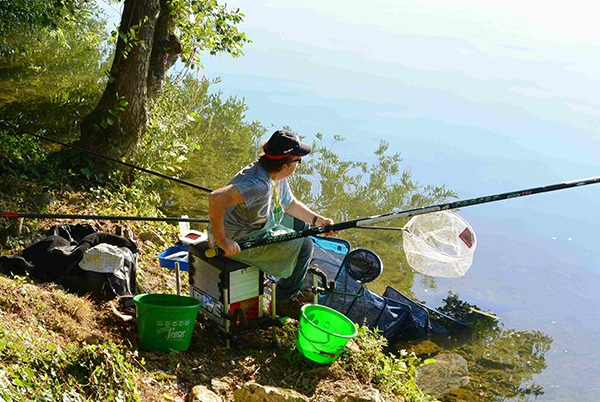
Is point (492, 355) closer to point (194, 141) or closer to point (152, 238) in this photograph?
point (152, 238)

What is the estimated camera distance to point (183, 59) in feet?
20.8

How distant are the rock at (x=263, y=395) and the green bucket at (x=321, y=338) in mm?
509

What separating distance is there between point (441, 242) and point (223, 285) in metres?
1.51

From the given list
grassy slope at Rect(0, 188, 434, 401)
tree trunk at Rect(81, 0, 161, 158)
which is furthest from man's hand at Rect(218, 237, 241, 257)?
tree trunk at Rect(81, 0, 161, 158)

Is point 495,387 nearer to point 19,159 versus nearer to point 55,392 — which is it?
point 55,392

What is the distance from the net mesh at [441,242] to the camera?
3.70 m

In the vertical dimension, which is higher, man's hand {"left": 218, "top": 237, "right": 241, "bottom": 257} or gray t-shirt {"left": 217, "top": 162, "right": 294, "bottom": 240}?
gray t-shirt {"left": 217, "top": 162, "right": 294, "bottom": 240}

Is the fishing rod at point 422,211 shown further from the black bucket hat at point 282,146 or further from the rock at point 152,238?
the rock at point 152,238

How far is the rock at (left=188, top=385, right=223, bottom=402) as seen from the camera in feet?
8.61

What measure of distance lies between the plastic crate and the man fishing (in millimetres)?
684

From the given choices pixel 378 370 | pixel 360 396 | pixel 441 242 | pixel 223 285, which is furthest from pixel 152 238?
pixel 360 396

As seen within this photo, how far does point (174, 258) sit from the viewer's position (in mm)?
3945

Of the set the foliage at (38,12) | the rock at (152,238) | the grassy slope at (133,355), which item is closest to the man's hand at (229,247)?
the grassy slope at (133,355)

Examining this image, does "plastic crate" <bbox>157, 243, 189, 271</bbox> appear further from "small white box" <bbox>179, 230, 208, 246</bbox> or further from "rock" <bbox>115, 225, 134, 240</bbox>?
"rock" <bbox>115, 225, 134, 240</bbox>
